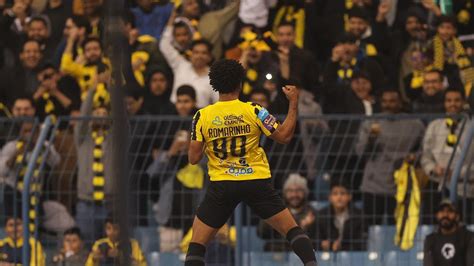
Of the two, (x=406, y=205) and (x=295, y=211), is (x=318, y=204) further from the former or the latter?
(x=406, y=205)

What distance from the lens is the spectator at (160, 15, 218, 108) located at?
499 inches

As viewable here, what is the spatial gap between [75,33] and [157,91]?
1.73 metres

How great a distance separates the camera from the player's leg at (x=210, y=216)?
8523 mm

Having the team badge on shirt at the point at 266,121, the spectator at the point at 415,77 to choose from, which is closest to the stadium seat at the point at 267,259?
the spectator at the point at 415,77

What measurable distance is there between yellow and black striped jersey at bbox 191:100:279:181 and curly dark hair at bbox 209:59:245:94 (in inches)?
4.7

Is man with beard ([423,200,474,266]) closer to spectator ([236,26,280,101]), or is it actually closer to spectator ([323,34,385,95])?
spectator ([323,34,385,95])

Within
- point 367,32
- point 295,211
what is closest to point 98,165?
point 295,211

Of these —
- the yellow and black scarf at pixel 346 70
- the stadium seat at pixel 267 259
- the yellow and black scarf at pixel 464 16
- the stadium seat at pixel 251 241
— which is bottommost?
the stadium seat at pixel 267 259

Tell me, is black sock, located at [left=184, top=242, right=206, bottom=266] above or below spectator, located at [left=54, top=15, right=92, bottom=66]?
below

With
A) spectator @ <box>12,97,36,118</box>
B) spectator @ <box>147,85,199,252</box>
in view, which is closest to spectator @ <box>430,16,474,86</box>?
spectator @ <box>147,85,199,252</box>

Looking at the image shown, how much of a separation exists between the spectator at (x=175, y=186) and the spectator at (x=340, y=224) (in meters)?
1.13

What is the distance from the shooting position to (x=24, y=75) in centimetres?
1381

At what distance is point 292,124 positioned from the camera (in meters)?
8.41

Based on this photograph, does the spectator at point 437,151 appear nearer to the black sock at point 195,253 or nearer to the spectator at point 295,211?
the spectator at point 295,211
